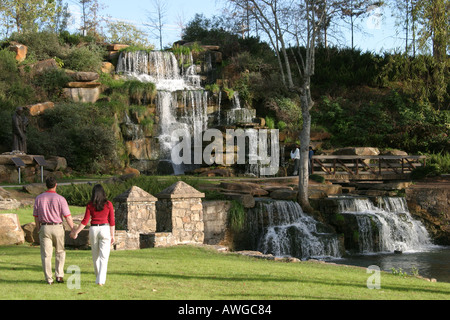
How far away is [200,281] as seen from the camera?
309 inches

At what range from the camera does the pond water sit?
13677 mm

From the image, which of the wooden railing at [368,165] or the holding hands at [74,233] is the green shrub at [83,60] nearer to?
the wooden railing at [368,165]

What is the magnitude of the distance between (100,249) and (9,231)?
186 inches

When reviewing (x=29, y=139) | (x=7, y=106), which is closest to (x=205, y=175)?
(x=29, y=139)

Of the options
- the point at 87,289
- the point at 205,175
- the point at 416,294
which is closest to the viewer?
the point at 87,289

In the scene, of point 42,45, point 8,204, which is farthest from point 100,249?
point 42,45

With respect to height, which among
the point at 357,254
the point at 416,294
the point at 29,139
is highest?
the point at 29,139

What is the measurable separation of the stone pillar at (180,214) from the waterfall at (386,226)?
7044 mm

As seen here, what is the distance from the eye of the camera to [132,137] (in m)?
29.5

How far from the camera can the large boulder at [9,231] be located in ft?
36.3

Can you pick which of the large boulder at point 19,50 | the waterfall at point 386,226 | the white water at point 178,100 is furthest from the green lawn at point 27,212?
the large boulder at point 19,50
